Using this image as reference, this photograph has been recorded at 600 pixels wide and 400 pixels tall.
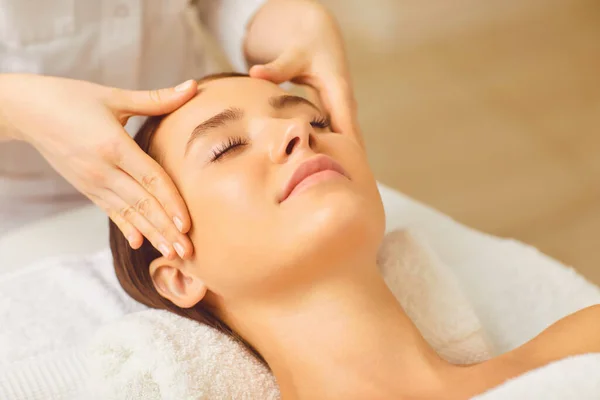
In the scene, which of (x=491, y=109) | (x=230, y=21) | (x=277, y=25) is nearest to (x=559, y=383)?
(x=277, y=25)

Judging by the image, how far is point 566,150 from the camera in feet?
6.23

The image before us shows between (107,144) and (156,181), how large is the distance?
8 centimetres

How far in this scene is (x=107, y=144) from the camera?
2.75 feet

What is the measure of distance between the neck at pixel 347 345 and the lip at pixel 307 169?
129mm

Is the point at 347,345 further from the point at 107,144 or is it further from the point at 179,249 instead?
the point at 107,144

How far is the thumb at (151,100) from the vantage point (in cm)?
89

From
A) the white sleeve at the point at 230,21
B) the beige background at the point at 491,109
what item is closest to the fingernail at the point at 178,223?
the white sleeve at the point at 230,21

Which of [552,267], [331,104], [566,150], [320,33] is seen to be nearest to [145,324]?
[331,104]

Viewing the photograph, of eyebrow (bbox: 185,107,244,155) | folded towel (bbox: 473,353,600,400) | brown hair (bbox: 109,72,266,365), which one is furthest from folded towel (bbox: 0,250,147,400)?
folded towel (bbox: 473,353,600,400)

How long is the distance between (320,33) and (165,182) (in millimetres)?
450

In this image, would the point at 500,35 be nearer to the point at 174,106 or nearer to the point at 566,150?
the point at 566,150

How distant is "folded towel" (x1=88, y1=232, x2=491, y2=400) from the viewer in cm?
85

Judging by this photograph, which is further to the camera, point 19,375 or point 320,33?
point 320,33

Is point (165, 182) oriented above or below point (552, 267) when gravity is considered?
above
